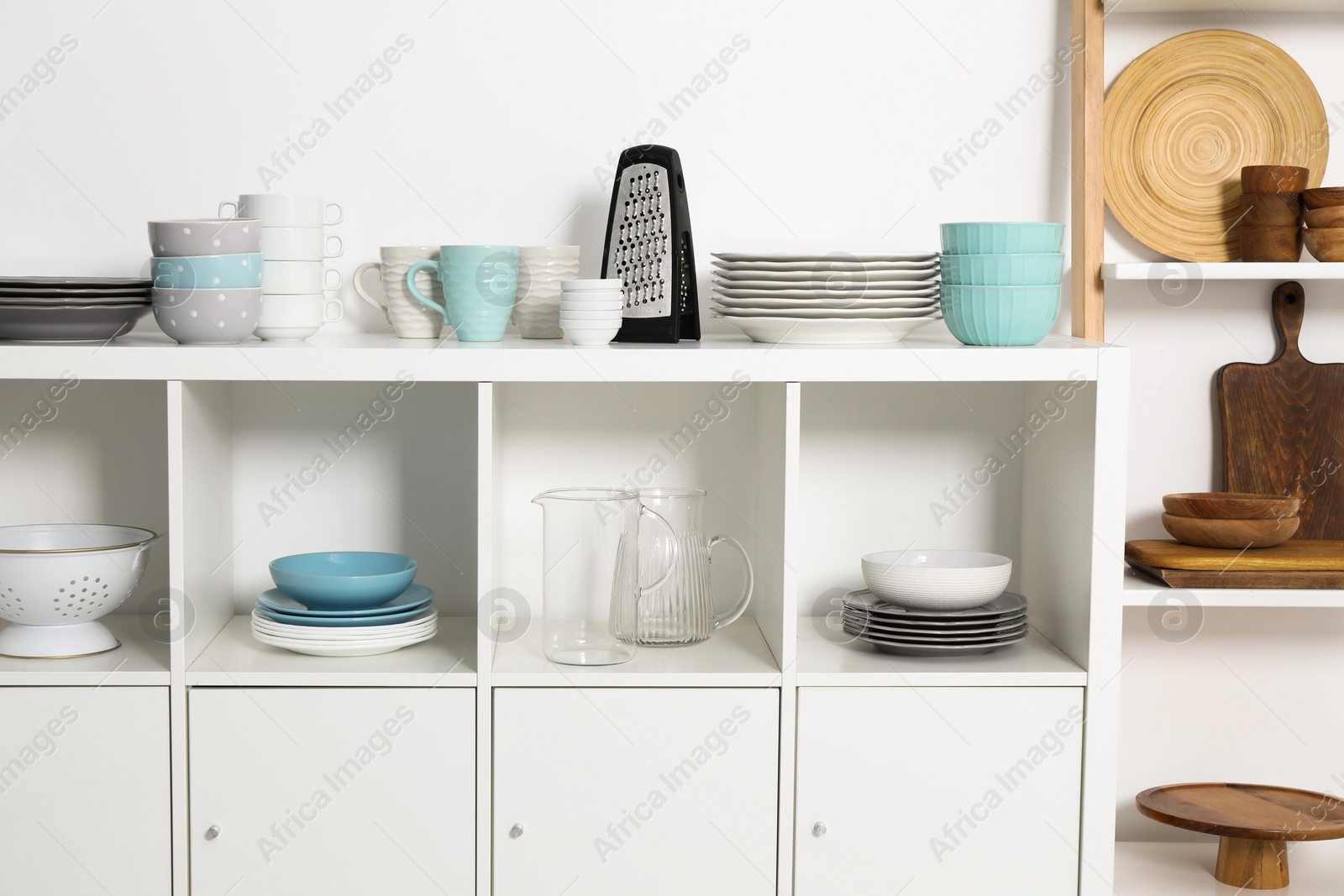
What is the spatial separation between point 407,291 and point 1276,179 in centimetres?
117

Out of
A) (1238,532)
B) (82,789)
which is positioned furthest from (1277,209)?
(82,789)

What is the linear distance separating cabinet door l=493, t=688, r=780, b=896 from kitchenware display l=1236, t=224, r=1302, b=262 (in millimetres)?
918

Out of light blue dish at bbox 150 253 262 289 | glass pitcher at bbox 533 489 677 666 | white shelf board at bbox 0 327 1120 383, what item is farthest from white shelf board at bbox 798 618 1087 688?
light blue dish at bbox 150 253 262 289

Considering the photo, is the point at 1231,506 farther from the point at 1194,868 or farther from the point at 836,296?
the point at 836,296

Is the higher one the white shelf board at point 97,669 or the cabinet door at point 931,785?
the white shelf board at point 97,669

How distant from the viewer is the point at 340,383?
5.43 ft

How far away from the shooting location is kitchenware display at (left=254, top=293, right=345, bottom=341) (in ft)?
4.69

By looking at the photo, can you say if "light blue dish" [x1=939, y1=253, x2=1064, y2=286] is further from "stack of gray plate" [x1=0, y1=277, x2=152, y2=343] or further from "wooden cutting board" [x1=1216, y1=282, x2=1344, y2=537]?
"stack of gray plate" [x1=0, y1=277, x2=152, y2=343]

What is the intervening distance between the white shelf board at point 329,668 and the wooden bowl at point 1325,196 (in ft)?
4.13

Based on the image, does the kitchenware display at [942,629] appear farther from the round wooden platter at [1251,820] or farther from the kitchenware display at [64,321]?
the kitchenware display at [64,321]

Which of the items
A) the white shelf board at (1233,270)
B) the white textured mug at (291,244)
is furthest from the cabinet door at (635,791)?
the white shelf board at (1233,270)

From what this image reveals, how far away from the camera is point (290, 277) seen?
143cm

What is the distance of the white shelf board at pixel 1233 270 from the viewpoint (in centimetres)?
153

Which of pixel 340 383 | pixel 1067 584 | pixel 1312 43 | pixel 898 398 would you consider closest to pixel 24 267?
pixel 340 383
